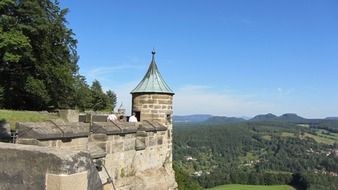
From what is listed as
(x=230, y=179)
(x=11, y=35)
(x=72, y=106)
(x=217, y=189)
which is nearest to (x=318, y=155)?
(x=230, y=179)

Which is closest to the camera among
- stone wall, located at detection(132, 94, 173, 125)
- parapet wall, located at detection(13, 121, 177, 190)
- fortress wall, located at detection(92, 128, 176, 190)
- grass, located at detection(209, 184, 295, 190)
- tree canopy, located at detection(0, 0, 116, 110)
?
parapet wall, located at detection(13, 121, 177, 190)

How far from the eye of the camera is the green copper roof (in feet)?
43.7

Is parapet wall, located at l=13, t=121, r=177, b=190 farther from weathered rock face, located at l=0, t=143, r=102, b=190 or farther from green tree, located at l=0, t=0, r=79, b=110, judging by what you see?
green tree, located at l=0, t=0, r=79, b=110

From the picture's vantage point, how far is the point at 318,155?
186125 millimetres

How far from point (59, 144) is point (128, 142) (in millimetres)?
2761

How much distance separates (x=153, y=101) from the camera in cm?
1318

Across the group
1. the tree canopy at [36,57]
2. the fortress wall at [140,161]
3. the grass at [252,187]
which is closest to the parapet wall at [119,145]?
the fortress wall at [140,161]

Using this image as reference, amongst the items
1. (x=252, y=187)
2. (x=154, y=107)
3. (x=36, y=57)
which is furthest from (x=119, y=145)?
(x=252, y=187)

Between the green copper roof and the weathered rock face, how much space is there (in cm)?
1000

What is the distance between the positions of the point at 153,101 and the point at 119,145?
4.11 meters

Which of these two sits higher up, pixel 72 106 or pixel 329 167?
pixel 72 106

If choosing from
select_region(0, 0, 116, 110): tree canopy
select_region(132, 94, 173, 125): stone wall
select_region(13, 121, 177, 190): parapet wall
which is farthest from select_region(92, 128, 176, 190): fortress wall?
select_region(0, 0, 116, 110): tree canopy

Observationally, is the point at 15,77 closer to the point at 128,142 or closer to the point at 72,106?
the point at 72,106

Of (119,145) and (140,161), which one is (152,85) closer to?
(140,161)
